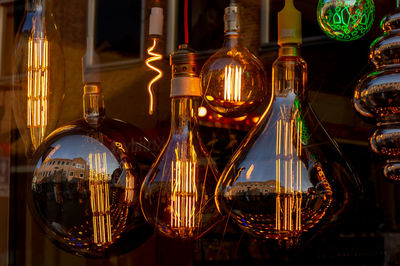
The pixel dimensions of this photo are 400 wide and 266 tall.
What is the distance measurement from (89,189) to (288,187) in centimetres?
41

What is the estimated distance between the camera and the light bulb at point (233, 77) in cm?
111

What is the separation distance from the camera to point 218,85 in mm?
1112

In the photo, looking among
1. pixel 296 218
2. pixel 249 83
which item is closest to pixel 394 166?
pixel 296 218

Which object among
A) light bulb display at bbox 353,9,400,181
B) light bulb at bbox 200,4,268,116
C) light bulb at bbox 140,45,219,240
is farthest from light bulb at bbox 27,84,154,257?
light bulb display at bbox 353,9,400,181

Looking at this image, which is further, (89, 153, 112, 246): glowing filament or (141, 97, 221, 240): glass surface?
(89, 153, 112, 246): glowing filament

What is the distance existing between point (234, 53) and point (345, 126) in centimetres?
46

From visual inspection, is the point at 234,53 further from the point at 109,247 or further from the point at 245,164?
the point at 109,247

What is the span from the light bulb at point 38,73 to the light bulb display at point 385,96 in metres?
0.89

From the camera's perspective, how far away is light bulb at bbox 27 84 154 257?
3.94ft

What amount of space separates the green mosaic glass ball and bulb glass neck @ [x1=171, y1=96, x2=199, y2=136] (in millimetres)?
264

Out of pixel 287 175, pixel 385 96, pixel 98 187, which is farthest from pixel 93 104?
pixel 385 96

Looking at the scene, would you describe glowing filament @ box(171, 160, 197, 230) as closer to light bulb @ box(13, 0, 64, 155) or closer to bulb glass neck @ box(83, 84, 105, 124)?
bulb glass neck @ box(83, 84, 105, 124)

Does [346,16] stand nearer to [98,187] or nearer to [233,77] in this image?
[233,77]

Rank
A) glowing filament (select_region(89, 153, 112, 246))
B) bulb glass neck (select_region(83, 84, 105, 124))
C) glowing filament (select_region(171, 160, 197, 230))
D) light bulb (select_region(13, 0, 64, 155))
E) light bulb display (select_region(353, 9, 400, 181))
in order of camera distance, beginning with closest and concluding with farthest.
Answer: light bulb display (select_region(353, 9, 400, 181)), glowing filament (select_region(171, 160, 197, 230)), glowing filament (select_region(89, 153, 112, 246)), bulb glass neck (select_region(83, 84, 105, 124)), light bulb (select_region(13, 0, 64, 155))
